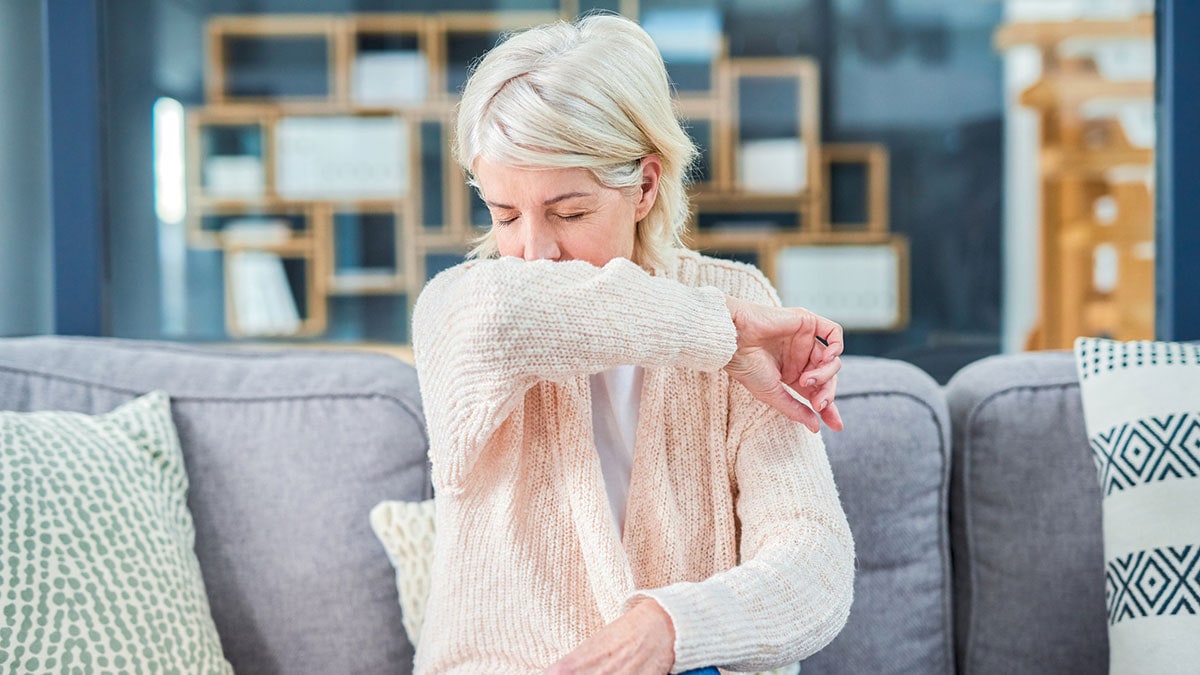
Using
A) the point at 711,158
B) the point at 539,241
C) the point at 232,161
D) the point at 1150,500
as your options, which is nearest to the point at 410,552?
the point at 539,241

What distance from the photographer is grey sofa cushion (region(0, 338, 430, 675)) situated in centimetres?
133

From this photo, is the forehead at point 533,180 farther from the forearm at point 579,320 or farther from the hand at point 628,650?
the hand at point 628,650

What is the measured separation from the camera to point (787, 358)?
108cm

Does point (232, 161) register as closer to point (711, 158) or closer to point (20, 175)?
point (20, 175)

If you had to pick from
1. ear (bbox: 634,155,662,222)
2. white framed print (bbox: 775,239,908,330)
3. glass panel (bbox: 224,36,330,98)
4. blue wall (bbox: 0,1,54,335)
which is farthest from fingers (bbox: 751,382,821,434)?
glass panel (bbox: 224,36,330,98)

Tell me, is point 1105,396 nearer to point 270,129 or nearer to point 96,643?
point 96,643

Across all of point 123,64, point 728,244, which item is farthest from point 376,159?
point 728,244

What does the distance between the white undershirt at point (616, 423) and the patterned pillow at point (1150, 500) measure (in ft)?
1.98

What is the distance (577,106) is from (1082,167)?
13.9 feet

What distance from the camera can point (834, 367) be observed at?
3.45 feet

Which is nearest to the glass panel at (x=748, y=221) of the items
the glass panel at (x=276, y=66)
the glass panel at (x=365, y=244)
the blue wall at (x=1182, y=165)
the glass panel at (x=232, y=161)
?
the glass panel at (x=365, y=244)

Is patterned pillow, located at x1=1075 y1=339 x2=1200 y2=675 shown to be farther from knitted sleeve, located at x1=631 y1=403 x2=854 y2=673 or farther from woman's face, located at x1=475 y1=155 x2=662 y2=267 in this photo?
woman's face, located at x1=475 y1=155 x2=662 y2=267

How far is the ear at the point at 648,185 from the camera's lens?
1.10 m

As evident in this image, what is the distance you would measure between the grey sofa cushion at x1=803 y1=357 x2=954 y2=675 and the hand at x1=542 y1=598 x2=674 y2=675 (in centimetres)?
49
